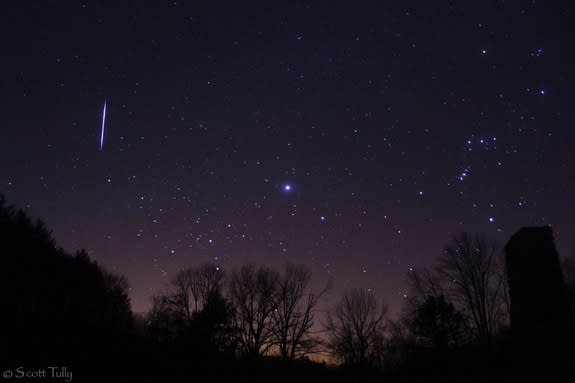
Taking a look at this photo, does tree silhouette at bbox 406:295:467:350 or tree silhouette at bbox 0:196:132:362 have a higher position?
tree silhouette at bbox 0:196:132:362

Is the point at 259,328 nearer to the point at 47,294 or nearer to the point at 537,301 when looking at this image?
the point at 47,294

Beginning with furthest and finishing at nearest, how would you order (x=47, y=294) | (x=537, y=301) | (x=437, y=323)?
(x=47, y=294) < (x=437, y=323) < (x=537, y=301)

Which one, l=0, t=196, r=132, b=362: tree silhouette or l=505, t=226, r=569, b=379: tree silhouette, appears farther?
l=0, t=196, r=132, b=362: tree silhouette

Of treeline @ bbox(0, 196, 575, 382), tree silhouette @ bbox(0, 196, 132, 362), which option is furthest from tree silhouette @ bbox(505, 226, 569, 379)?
tree silhouette @ bbox(0, 196, 132, 362)

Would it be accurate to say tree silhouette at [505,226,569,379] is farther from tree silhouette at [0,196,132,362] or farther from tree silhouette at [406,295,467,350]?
tree silhouette at [406,295,467,350]

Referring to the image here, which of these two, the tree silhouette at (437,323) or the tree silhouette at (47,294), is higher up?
the tree silhouette at (47,294)

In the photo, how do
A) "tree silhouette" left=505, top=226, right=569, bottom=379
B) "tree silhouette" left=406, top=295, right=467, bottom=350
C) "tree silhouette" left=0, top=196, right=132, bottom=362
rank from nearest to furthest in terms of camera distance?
"tree silhouette" left=505, top=226, right=569, bottom=379 < "tree silhouette" left=0, top=196, right=132, bottom=362 < "tree silhouette" left=406, top=295, right=467, bottom=350

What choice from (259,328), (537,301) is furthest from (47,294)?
(537,301)

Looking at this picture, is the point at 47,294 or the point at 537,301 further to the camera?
the point at 47,294

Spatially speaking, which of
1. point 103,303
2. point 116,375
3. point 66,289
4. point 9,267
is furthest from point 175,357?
point 103,303

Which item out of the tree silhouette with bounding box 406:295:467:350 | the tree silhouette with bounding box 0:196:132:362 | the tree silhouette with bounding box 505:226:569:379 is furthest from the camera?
the tree silhouette with bounding box 406:295:467:350

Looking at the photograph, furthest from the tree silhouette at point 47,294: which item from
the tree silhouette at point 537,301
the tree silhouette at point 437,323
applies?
the tree silhouette at point 437,323

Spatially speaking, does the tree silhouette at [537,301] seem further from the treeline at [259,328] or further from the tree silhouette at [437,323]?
the tree silhouette at [437,323]

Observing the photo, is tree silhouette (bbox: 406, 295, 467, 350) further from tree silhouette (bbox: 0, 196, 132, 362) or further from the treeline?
tree silhouette (bbox: 0, 196, 132, 362)
